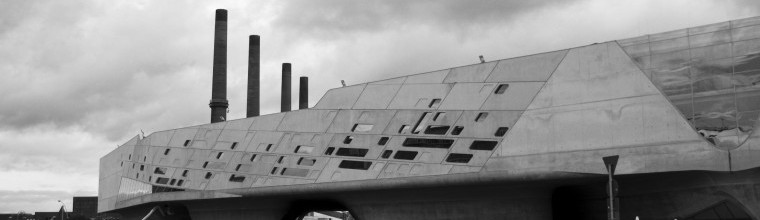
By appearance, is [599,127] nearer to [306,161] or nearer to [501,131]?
[501,131]

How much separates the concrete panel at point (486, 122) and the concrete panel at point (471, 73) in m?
1.33

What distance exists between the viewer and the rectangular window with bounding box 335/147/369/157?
32.6 m

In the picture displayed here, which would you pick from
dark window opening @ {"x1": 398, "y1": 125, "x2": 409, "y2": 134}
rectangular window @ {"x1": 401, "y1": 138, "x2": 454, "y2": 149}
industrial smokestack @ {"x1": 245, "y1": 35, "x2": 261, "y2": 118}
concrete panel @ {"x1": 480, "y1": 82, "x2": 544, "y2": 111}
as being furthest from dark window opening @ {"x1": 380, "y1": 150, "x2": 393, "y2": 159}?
industrial smokestack @ {"x1": 245, "y1": 35, "x2": 261, "y2": 118}

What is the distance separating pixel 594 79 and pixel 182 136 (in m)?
21.3

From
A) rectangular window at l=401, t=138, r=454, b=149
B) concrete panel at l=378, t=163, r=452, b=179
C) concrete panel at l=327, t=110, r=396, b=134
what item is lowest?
concrete panel at l=378, t=163, r=452, b=179

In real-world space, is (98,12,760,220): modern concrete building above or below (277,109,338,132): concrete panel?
below

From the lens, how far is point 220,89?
50.9m

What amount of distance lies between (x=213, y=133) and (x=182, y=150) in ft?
7.66

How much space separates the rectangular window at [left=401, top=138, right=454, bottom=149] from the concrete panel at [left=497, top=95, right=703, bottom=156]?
7.07ft

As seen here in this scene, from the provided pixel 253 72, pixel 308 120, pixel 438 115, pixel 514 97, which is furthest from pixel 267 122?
pixel 253 72

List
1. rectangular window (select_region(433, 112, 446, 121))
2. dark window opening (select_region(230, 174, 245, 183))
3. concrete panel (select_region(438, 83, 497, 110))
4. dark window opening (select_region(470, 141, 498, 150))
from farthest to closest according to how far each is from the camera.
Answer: dark window opening (select_region(230, 174, 245, 183)) → rectangular window (select_region(433, 112, 446, 121)) → concrete panel (select_region(438, 83, 497, 110)) → dark window opening (select_region(470, 141, 498, 150))

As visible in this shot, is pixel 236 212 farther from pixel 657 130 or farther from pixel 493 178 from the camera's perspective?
pixel 657 130

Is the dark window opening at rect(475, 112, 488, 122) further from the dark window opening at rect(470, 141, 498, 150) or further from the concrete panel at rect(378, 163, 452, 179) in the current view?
the concrete panel at rect(378, 163, 452, 179)

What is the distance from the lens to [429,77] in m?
31.9
